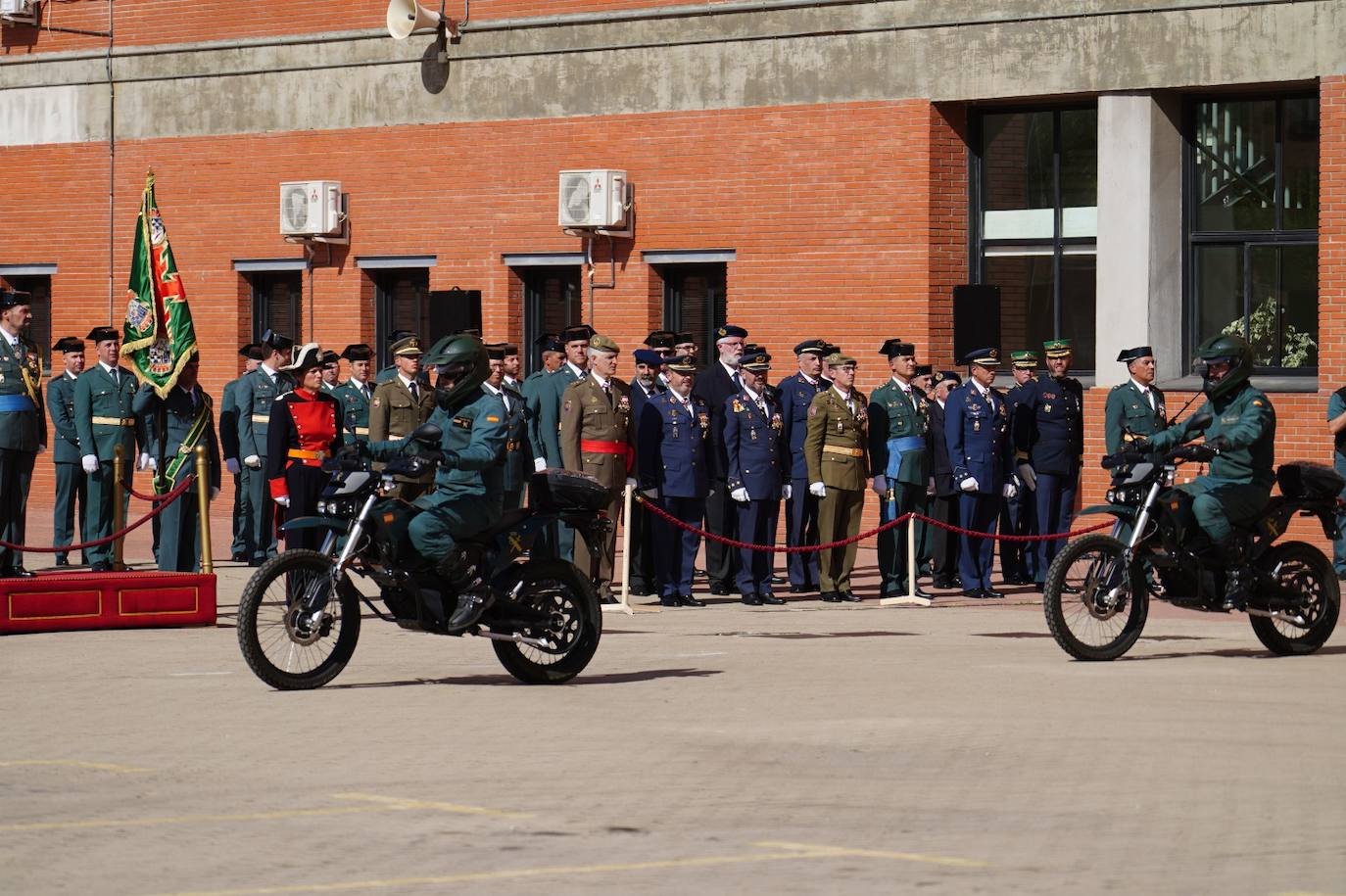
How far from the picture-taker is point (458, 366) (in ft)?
40.2

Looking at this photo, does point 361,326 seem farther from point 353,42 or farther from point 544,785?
point 544,785

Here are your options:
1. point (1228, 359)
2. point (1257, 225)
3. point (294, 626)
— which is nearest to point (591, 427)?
point (1228, 359)

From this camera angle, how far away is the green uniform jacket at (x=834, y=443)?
18016 millimetres

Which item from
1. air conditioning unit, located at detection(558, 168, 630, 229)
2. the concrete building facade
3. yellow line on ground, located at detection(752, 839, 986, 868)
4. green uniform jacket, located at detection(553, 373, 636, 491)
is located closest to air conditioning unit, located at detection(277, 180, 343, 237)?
the concrete building facade

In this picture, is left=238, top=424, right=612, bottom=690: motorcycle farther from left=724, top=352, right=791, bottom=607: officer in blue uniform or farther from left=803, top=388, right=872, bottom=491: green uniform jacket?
left=803, top=388, right=872, bottom=491: green uniform jacket

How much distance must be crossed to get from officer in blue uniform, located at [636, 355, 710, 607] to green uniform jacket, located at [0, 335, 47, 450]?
15.1 ft

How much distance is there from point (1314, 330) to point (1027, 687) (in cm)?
1055

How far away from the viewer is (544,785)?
8867 mm

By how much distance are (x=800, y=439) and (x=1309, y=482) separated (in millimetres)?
5384

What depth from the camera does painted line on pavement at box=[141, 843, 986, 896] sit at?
698cm

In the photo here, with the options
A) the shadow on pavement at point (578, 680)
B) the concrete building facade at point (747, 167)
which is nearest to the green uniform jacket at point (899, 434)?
the concrete building facade at point (747, 167)

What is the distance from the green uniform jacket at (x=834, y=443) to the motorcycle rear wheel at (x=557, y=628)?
6.06m

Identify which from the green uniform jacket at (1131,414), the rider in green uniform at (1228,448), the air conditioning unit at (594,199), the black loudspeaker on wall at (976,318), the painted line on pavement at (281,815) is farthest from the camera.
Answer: the air conditioning unit at (594,199)

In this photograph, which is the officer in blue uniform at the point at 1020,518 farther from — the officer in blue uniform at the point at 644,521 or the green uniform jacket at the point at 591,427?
the green uniform jacket at the point at 591,427
